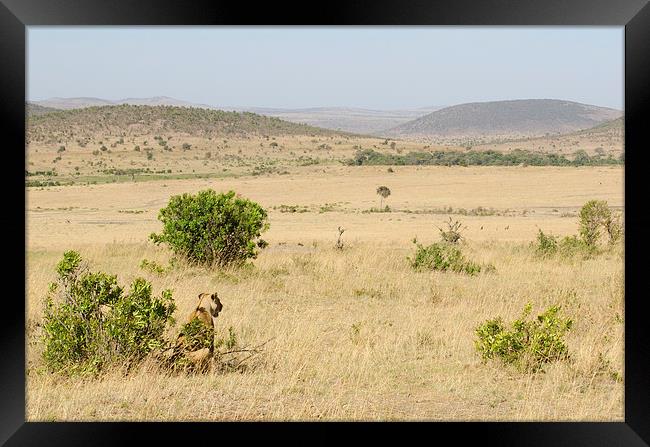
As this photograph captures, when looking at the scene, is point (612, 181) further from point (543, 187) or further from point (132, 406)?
point (132, 406)

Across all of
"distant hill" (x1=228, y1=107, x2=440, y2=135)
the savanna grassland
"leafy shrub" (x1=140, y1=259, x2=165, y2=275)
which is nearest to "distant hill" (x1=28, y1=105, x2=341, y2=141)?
the savanna grassland

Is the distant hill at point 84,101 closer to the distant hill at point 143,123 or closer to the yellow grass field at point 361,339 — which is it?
the distant hill at point 143,123

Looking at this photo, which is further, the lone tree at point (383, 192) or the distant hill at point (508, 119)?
the distant hill at point (508, 119)

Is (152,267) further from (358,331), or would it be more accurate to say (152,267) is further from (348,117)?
(348,117)

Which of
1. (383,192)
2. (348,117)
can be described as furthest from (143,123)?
(348,117)

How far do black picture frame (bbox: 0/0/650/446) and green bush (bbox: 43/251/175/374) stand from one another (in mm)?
1507

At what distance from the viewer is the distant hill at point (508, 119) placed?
13200cm

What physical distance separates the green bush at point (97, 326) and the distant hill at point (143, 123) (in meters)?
71.3

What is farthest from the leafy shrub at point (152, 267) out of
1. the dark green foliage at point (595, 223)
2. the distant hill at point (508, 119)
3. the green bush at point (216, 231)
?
the distant hill at point (508, 119)

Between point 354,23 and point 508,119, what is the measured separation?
135 meters

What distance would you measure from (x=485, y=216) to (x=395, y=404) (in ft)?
91.4

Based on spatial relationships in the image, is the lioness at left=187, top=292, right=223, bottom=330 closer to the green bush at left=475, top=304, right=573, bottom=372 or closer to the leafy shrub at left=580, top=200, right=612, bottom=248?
the green bush at left=475, top=304, right=573, bottom=372

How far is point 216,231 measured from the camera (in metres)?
13.2

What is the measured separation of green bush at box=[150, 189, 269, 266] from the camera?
13.2 m
